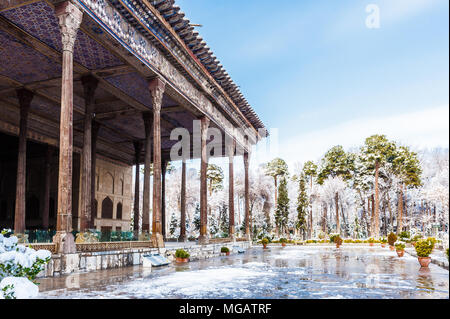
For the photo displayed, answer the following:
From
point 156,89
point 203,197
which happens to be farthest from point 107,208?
point 156,89

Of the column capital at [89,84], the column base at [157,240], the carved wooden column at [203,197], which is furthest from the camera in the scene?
the carved wooden column at [203,197]

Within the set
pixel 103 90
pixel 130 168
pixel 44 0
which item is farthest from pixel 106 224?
pixel 44 0

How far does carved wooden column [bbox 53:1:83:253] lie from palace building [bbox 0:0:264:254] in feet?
0.09

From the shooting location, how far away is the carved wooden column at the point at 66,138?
9.62 metres

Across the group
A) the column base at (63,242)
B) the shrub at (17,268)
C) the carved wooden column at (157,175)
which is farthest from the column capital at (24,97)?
the shrub at (17,268)

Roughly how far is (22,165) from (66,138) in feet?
25.7

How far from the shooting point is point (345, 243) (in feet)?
120

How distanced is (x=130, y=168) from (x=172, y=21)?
2181 cm

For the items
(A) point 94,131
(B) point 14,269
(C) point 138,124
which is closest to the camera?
(B) point 14,269

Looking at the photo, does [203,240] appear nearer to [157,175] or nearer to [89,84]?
[157,175]

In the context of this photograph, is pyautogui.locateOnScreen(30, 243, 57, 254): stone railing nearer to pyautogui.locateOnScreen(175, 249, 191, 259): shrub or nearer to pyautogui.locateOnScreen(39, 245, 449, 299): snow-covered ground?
pyautogui.locateOnScreen(39, 245, 449, 299): snow-covered ground

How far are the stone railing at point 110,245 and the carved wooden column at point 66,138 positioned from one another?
837mm

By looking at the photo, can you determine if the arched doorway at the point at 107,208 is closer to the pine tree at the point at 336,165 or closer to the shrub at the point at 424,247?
the shrub at the point at 424,247
